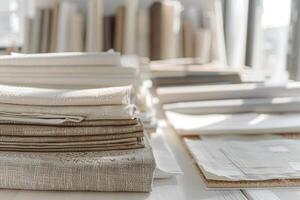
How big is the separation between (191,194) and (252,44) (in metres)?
1.80

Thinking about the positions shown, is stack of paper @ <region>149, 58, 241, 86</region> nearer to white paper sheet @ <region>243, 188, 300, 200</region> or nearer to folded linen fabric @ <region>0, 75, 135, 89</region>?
folded linen fabric @ <region>0, 75, 135, 89</region>

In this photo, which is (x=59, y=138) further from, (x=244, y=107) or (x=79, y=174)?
(x=244, y=107)

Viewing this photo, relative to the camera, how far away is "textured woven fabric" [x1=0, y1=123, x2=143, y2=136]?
28.4 inches

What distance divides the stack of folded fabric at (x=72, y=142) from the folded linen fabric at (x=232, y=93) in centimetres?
58

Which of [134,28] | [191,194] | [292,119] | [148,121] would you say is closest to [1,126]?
[191,194]

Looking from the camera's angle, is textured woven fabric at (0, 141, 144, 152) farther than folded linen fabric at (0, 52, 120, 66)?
No

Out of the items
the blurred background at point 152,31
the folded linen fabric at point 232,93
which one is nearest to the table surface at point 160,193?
the folded linen fabric at point 232,93

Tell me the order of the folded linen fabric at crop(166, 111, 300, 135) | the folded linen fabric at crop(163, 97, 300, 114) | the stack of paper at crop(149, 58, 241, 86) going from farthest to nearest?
the stack of paper at crop(149, 58, 241, 86) → the folded linen fabric at crop(163, 97, 300, 114) → the folded linen fabric at crop(166, 111, 300, 135)

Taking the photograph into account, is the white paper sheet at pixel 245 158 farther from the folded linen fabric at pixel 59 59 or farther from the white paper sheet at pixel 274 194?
the folded linen fabric at pixel 59 59

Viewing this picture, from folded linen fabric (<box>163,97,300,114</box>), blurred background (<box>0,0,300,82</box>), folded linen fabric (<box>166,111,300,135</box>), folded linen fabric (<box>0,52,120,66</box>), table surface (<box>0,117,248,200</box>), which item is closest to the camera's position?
table surface (<box>0,117,248,200</box>)

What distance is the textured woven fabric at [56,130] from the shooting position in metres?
0.72

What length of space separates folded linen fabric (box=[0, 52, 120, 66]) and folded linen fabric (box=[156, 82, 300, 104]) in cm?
42

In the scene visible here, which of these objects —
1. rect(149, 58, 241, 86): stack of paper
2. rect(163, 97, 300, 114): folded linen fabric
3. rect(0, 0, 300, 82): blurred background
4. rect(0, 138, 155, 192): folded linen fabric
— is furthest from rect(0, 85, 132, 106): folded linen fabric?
rect(0, 0, 300, 82): blurred background

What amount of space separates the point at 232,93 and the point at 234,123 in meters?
0.23
